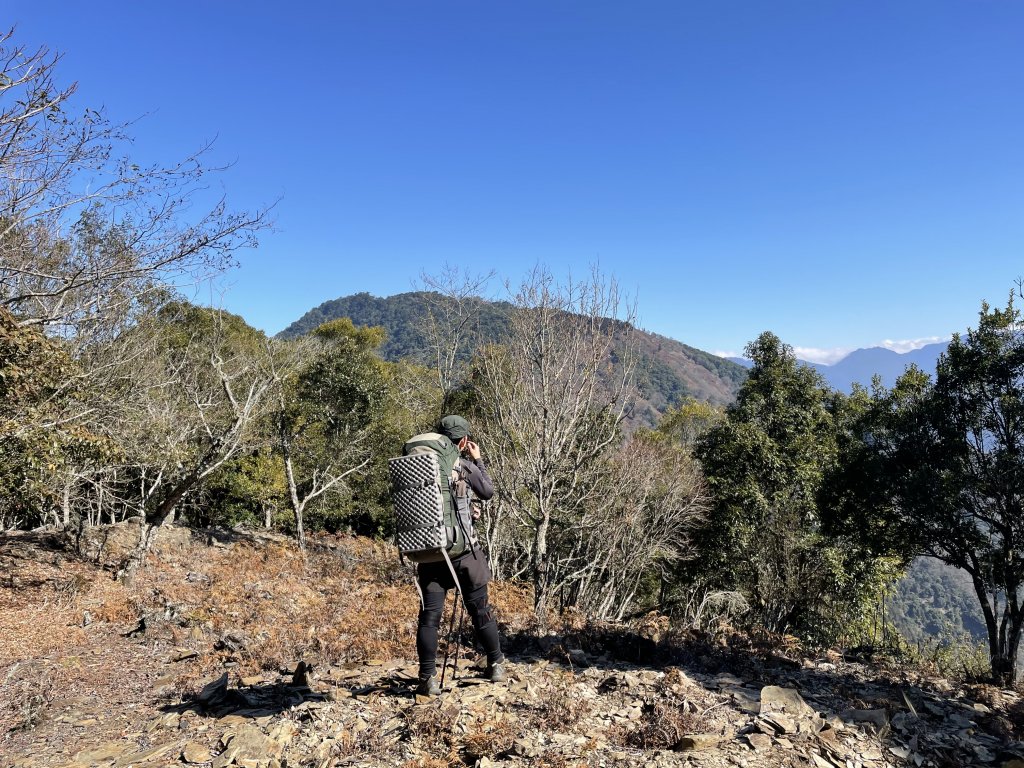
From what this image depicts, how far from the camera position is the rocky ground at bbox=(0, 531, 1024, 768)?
416 centimetres

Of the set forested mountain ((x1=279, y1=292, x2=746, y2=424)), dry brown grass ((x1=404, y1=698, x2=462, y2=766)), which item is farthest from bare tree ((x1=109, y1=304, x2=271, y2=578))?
forested mountain ((x1=279, y1=292, x2=746, y2=424))

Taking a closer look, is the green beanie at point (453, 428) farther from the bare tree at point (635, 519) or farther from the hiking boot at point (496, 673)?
the bare tree at point (635, 519)

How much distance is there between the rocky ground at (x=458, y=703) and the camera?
164 inches

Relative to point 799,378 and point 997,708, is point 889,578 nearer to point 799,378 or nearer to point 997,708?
point 799,378

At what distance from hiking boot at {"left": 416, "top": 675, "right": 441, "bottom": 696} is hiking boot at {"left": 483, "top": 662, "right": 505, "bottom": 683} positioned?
528mm

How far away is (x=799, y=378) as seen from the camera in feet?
61.8

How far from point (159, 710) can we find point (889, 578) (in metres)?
18.5

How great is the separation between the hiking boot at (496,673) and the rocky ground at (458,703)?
3.3 inches

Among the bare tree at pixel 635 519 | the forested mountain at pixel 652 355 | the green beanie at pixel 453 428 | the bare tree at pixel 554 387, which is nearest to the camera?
the green beanie at pixel 453 428

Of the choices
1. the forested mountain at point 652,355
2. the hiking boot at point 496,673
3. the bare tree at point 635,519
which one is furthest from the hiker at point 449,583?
the forested mountain at point 652,355

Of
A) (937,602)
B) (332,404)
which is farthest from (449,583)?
(937,602)

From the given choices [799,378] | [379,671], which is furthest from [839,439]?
[379,671]

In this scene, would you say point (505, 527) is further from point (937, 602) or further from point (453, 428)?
point (937, 602)

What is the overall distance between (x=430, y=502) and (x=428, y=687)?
1.66 m
